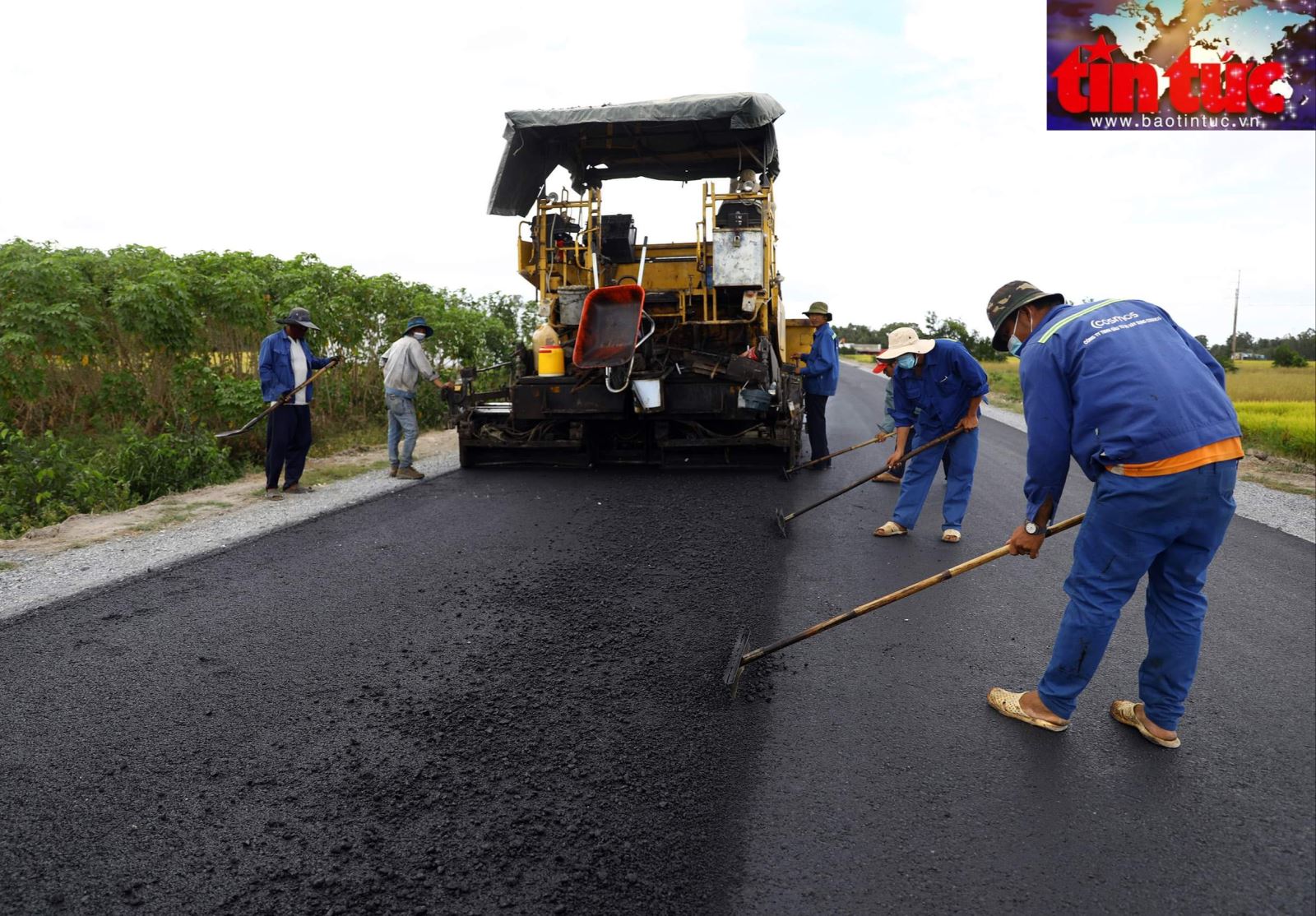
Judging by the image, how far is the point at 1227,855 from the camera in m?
2.25

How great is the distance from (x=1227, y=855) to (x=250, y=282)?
32.1 ft

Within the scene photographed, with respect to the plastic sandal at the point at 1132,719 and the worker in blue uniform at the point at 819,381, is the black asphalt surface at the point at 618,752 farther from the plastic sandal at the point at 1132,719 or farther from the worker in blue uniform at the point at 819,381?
the worker in blue uniform at the point at 819,381

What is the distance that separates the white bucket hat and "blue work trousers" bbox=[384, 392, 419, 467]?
4718 mm

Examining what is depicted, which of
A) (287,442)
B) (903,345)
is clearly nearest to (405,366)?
(287,442)

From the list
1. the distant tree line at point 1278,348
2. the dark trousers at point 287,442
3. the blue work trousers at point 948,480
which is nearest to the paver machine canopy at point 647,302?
the dark trousers at point 287,442

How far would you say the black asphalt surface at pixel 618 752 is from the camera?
209cm

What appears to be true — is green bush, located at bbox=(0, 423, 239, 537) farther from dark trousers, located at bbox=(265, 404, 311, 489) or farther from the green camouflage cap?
the green camouflage cap

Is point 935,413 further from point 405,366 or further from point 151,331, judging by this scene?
point 151,331

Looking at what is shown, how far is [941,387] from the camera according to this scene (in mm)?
5645

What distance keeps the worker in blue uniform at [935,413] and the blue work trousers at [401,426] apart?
4.74m

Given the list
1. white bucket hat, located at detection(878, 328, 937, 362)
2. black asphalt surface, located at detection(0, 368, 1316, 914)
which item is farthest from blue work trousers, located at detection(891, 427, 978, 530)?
black asphalt surface, located at detection(0, 368, 1316, 914)

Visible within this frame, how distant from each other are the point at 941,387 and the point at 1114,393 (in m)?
2.99

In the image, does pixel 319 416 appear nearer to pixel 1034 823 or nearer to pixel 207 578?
pixel 207 578

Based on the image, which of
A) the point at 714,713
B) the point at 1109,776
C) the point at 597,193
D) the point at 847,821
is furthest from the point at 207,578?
the point at 597,193
